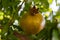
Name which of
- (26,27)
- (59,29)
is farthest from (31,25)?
(59,29)

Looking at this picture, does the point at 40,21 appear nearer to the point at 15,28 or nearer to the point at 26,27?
the point at 26,27

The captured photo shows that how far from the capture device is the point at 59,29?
86cm

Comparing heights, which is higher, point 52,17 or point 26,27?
point 52,17

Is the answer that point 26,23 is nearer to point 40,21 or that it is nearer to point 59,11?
point 40,21

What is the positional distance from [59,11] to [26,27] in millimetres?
194

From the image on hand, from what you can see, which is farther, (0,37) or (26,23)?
(0,37)

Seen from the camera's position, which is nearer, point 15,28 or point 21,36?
point 21,36

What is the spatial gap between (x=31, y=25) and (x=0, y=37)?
21cm

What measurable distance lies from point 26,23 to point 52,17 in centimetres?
18

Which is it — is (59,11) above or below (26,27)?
above

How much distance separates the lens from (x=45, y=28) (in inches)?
36.7

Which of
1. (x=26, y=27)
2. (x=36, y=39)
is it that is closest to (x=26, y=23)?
(x=26, y=27)

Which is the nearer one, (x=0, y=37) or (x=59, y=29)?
(x=59, y=29)

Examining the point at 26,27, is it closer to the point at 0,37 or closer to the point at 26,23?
the point at 26,23
